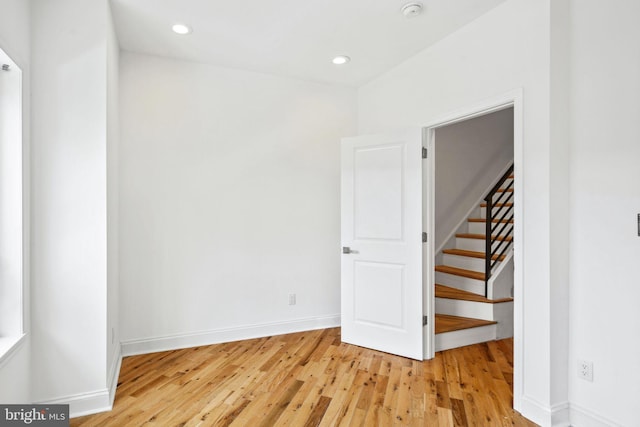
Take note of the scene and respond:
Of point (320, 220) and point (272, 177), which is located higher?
point (272, 177)

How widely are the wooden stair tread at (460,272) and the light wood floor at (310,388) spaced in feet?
2.35

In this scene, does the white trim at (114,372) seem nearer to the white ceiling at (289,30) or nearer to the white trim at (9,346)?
the white trim at (9,346)

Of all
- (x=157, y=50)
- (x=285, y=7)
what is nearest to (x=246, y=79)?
(x=157, y=50)

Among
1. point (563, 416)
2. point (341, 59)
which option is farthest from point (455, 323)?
point (341, 59)

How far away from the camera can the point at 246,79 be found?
3.69 m

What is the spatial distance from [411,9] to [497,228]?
3.17m

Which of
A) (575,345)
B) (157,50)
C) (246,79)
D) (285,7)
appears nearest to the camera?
(575,345)

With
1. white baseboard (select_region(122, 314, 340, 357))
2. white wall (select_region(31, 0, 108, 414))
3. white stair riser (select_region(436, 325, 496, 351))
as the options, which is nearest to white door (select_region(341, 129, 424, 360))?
white stair riser (select_region(436, 325, 496, 351))

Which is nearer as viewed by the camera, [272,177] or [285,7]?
[285,7]

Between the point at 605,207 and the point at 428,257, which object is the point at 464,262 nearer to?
the point at 428,257

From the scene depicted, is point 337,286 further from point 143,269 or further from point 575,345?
point 575,345

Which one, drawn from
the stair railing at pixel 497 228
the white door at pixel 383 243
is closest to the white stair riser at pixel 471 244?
the stair railing at pixel 497 228

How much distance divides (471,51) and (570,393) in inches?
92.9

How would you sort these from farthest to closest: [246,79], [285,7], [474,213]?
[474,213]
[246,79]
[285,7]
